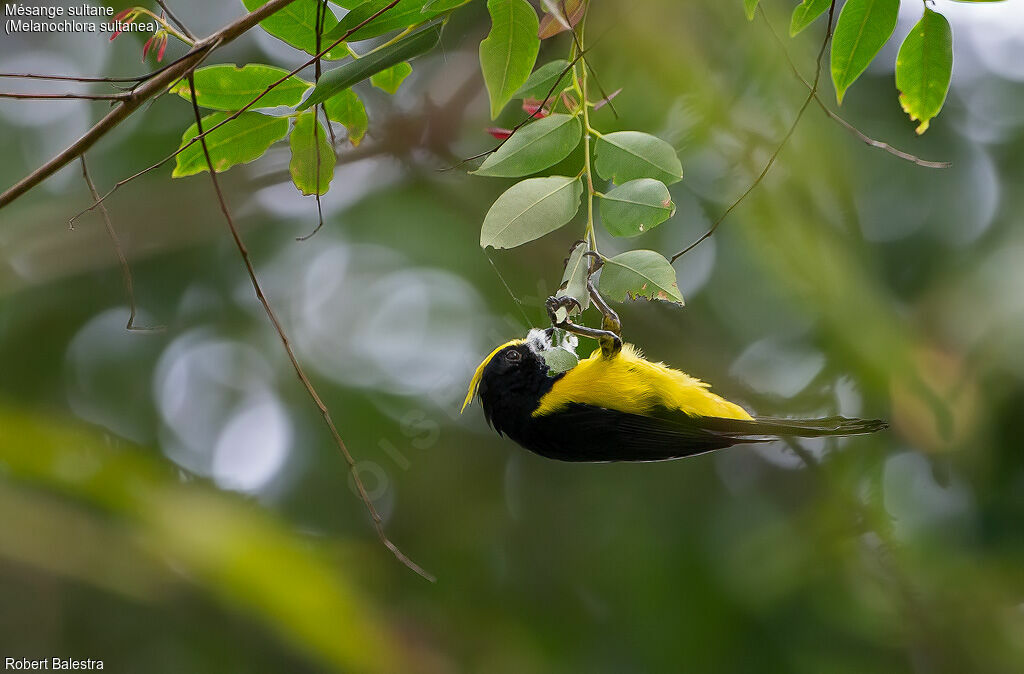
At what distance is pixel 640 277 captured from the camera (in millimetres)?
1367

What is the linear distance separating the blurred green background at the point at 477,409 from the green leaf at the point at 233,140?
1114mm

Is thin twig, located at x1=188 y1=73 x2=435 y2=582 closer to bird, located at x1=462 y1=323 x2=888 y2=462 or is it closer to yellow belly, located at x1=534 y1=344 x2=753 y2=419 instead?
bird, located at x1=462 y1=323 x2=888 y2=462

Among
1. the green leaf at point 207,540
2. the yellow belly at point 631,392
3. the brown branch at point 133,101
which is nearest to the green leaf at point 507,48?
the brown branch at point 133,101

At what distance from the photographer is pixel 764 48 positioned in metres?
3.37

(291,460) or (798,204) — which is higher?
(798,204)

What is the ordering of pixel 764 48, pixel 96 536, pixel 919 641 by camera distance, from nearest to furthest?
pixel 764 48
pixel 919 641
pixel 96 536

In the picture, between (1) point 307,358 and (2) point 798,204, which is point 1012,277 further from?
(1) point 307,358

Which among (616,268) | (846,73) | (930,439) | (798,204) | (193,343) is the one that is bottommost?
(930,439)

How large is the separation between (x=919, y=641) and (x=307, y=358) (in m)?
3.54

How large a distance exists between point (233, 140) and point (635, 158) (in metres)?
0.69

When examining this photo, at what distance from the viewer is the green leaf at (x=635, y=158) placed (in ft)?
4.54

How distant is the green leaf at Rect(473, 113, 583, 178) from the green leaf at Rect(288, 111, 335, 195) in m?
0.36

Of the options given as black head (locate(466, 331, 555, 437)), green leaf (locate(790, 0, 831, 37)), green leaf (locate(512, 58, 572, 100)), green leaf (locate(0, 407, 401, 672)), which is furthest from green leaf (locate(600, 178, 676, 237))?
green leaf (locate(0, 407, 401, 672))

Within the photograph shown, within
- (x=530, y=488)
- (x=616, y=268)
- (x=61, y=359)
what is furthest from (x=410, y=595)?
(x=616, y=268)
